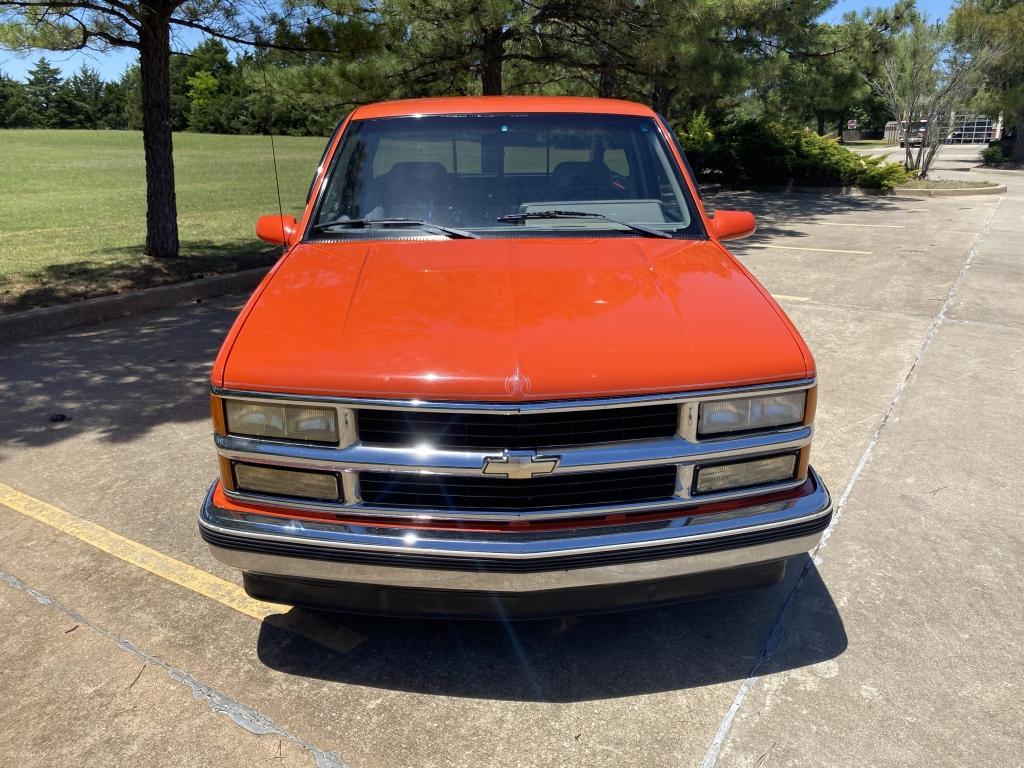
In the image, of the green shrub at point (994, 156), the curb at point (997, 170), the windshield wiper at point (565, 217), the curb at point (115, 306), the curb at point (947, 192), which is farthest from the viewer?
the green shrub at point (994, 156)

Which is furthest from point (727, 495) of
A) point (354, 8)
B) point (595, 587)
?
point (354, 8)

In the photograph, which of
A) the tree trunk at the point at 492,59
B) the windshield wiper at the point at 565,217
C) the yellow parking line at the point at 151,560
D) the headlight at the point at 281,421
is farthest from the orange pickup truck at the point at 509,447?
the tree trunk at the point at 492,59

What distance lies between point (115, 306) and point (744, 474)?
6.90 meters

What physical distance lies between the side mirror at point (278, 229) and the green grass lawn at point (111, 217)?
4.67 meters

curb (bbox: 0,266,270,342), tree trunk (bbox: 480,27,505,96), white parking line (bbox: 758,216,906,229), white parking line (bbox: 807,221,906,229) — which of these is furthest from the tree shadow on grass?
white parking line (bbox: 807,221,906,229)

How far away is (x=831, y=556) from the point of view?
11.8 feet

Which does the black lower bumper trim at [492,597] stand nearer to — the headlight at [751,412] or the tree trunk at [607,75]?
the headlight at [751,412]

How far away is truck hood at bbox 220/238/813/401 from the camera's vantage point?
2.45 meters

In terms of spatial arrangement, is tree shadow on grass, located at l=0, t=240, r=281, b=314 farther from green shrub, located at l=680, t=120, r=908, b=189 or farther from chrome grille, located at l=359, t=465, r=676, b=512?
green shrub, located at l=680, t=120, r=908, b=189

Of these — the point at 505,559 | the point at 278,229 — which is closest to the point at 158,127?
the point at 278,229

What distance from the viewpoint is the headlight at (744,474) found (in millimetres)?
2596

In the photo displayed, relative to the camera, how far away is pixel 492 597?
2.50 m

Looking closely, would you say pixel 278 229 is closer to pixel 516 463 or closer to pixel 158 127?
pixel 516 463

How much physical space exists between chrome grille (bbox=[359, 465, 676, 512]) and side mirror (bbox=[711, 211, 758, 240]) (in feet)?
5.84
